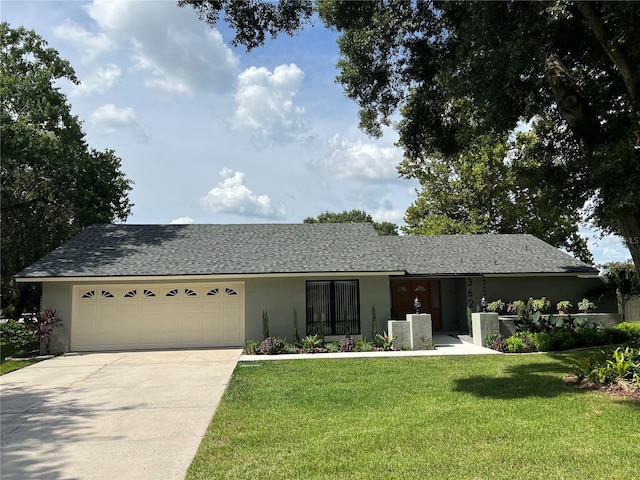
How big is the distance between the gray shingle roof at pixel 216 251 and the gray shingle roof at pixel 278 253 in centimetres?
3

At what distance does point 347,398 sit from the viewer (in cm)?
783

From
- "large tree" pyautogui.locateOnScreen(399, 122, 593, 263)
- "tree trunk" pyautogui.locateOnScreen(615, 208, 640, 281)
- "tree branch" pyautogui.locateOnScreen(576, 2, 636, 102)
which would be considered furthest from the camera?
"large tree" pyautogui.locateOnScreen(399, 122, 593, 263)

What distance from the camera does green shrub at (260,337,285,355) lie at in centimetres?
1362

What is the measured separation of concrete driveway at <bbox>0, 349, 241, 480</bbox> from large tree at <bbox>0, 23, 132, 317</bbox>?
10867 mm

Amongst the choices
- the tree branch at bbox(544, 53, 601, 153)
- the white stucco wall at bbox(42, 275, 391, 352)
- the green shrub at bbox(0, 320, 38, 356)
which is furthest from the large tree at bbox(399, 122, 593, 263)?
the green shrub at bbox(0, 320, 38, 356)

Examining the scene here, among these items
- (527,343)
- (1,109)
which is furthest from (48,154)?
(527,343)

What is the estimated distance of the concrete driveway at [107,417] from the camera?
16.7ft

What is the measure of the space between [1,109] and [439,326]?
2278 centimetres

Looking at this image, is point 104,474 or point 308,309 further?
point 308,309

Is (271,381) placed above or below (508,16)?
below

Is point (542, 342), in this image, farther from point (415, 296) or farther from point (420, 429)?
point (420, 429)

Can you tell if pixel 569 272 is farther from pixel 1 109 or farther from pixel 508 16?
pixel 1 109

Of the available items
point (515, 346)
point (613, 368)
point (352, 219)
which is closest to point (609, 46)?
point (613, 368)

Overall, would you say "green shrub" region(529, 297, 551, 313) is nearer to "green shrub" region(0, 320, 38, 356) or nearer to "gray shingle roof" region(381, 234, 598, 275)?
"gray shingle roof" region(381, 234, 598, 275)
